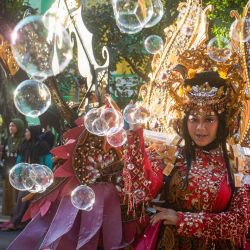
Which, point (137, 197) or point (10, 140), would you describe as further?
point (10, 140)

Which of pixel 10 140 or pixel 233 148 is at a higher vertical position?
pixel 233 148

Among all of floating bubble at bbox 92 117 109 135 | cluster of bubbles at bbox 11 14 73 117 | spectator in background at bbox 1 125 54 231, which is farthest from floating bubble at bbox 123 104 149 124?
spectator in background at bbox 1 125 54 231

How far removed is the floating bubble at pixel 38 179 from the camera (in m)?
3.63

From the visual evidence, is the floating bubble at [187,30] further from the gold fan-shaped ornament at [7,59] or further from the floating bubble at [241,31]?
the gold fan-shaped ornament at [7,59]

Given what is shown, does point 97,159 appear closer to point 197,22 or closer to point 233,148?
point 233,148

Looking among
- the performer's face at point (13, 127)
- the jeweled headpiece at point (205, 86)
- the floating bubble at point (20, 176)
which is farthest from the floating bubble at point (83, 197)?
the performer's face at point (13, 127)

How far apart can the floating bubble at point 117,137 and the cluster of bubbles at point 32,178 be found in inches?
19.7

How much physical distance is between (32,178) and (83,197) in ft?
3.31

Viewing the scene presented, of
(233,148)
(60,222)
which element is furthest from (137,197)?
(233,148)

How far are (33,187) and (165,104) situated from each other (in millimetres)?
1143

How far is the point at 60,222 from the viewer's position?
128 inches

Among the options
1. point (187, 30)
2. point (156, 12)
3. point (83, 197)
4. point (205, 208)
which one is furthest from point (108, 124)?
point (156, 12)

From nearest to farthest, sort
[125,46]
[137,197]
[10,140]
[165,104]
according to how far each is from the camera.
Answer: [137,197] < [165,104] < [10,140] < [125,46]

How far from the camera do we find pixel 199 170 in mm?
3293
